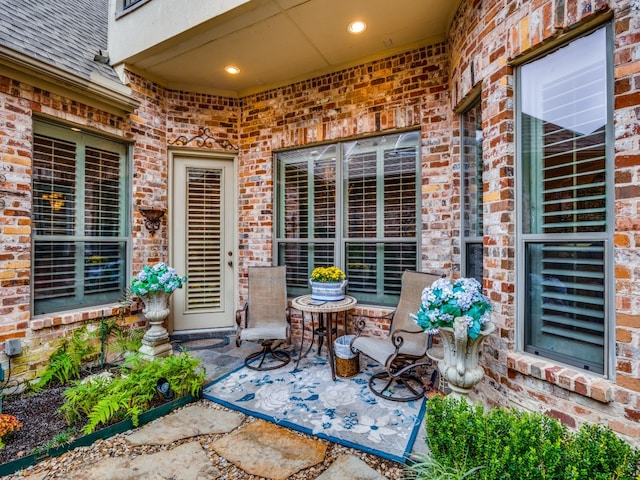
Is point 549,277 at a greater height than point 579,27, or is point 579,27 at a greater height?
point 579,27

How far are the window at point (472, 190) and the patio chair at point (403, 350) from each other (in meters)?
0.34

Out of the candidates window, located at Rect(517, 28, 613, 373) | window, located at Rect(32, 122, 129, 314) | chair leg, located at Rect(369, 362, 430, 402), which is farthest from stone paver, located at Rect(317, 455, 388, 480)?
window, located at Rect(32, 122, 129, 314)

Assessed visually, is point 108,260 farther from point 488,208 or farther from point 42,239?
point 488,208

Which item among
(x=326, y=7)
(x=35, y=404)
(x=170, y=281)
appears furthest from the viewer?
(x=170, y=281)

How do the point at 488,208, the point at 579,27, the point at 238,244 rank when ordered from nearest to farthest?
1. the point at 579,27
2. the point at 488,208
3. the point at 238,244

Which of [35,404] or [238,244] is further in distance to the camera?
[238,244]

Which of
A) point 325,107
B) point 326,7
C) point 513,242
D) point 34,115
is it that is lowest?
point 513,242

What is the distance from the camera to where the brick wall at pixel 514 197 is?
1498 millimetres

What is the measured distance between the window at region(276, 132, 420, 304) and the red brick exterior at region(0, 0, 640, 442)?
0.58ft

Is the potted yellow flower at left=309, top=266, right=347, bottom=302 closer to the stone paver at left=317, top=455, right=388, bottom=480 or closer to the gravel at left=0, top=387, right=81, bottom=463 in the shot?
the stone paver at left=317, top=455, right=388, bottom=480

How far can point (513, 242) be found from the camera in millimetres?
2045

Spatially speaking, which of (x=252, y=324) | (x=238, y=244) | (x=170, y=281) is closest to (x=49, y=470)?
(x=170, y=281)

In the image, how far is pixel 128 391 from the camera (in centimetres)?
235

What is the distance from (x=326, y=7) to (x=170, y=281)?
294 cm
